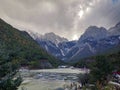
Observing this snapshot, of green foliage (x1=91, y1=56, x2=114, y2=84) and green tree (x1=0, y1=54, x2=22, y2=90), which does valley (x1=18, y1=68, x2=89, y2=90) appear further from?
→ green foliage (x1=91, y1=56, x2=114, y2=84)

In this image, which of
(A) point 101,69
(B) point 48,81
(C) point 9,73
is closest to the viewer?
(C) point 9,73

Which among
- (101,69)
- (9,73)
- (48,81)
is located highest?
(48,81)

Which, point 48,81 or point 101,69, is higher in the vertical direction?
point 48,81

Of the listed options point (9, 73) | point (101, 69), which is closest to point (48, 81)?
point (101, 69)

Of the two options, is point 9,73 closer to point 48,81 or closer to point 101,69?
point 101,69

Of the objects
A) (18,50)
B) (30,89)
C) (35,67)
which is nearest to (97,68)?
(30,89)

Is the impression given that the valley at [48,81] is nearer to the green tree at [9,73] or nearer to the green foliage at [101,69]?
the green tree at [9,73]

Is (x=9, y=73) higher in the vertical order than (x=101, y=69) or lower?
lower

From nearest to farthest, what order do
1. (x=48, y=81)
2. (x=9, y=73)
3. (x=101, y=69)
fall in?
(x=9, y=73) < (x=101, y=69) < (x=48, y=81)

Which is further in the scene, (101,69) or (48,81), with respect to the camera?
(48,81)

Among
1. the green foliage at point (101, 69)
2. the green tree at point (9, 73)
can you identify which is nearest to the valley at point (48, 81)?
the green tree at point (9, 73)

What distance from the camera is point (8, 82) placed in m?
11.9

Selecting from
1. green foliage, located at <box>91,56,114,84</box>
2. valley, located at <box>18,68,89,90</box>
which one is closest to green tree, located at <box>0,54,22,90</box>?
valley, located at <box>18,68,89,90</box>

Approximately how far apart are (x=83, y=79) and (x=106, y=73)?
10378 millimetres
